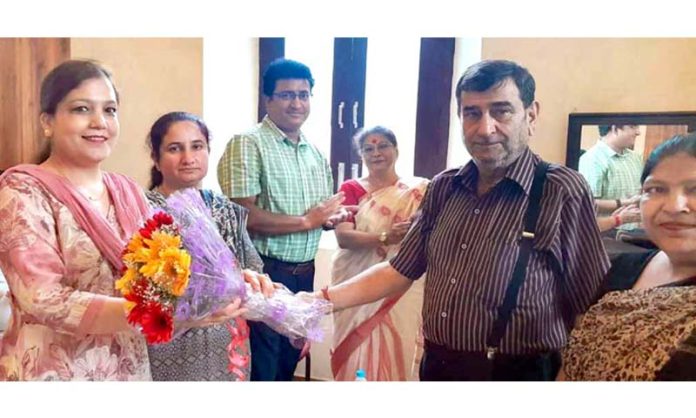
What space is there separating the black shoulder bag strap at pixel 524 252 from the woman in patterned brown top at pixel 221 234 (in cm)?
45

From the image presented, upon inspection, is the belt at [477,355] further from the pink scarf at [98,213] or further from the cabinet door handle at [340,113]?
the pink scarf at [98,213]

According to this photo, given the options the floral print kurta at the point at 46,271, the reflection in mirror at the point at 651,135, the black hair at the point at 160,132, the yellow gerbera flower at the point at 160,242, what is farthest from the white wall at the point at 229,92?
the reflection in mirror at the point at 651,135

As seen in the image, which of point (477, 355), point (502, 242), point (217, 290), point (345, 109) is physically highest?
point (345, 109)

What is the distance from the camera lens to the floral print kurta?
3.15ft

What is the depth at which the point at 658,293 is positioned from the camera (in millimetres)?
984

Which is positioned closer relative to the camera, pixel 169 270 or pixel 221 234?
pixel 169 270

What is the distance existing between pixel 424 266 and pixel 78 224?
65 centimetres

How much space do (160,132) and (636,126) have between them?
0.91m

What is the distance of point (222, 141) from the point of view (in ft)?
3.43

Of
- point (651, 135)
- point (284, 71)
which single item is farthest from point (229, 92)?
point (651, 135)

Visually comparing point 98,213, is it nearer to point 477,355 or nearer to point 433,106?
point 433,106

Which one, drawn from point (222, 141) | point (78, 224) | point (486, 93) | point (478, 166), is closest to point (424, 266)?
point (478, 166)

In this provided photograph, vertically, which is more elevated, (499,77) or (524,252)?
(499,77)

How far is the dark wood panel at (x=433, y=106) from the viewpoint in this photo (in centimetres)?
104
